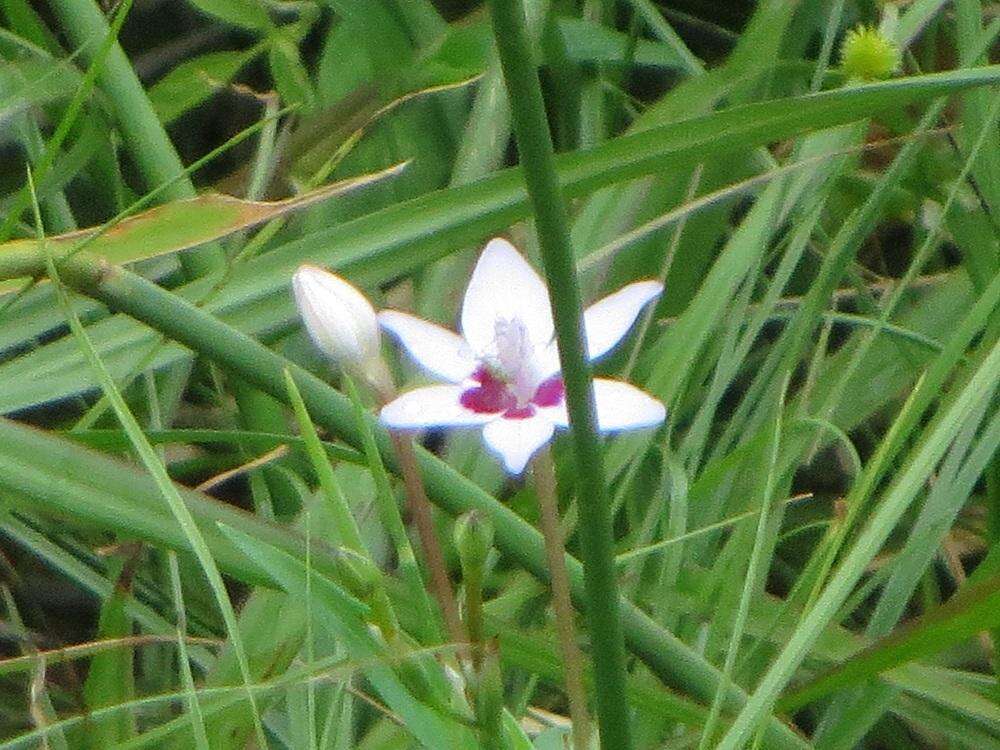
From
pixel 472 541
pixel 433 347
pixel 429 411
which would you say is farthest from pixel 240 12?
pixel 472 541

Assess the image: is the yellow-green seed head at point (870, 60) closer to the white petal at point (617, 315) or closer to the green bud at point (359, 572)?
the white petal at point (617, 315)

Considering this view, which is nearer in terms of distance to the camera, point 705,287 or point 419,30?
point 705,287

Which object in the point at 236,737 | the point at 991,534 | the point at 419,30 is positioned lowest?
the point at 236,737

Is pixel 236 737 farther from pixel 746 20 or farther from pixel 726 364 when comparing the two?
pixel 746 20

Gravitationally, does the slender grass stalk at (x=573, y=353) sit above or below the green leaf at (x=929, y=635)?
above

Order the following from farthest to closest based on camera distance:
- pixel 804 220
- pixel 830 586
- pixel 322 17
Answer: pixel 322 17, pixel 804 220, pixel 830 586

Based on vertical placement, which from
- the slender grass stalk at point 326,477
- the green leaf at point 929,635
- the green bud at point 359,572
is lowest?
the green leaf at point 929,635

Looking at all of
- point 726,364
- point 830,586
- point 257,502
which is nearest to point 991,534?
point 726,364

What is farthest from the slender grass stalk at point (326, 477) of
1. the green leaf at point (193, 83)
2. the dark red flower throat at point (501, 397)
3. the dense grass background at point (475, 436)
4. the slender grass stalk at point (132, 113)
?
the green leaf at point (193, 83)
